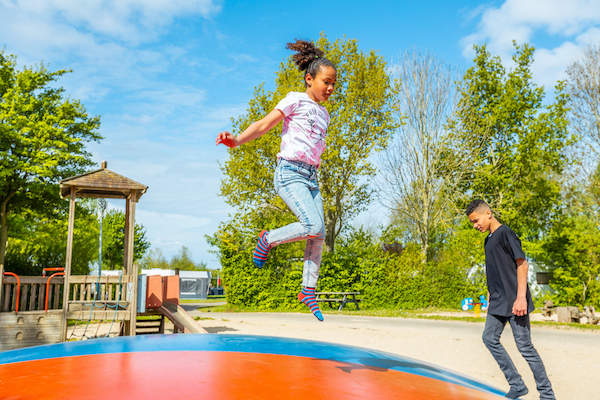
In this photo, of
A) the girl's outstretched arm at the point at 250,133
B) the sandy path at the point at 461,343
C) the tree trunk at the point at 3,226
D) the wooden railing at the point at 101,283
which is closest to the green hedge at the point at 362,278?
the sandy path at the point at 461,343

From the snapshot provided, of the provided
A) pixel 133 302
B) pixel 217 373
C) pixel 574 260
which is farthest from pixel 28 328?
pixel 574 260

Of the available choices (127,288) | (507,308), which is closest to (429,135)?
(127,288)

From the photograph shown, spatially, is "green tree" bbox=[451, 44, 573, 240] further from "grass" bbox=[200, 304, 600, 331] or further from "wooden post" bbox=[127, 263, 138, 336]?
"wooden post" bbox=[127, 263, 138, 336]

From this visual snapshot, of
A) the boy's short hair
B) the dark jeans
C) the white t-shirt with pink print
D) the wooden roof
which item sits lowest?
the dark jeans

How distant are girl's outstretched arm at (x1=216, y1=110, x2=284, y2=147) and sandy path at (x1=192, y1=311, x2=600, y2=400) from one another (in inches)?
130

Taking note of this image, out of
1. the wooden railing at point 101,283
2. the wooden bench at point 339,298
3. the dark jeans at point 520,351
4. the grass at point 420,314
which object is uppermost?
the wooden railing at point 101,283

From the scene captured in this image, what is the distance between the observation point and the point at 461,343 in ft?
32.2

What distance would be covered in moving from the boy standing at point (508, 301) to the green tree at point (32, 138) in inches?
741

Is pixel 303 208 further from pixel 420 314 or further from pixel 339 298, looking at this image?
pixel 339 298

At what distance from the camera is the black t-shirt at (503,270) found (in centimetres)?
386

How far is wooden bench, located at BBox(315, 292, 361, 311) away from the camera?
18.3 metres

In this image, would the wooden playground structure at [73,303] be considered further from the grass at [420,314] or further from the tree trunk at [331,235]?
the tree trunk at [331,235]

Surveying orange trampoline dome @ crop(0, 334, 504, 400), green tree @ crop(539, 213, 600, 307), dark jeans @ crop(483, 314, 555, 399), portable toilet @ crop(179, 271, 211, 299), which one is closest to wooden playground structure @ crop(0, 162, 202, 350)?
orange trampoline dome @ crop(0, 334, 504, 400)

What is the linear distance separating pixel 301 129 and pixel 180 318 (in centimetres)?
696
